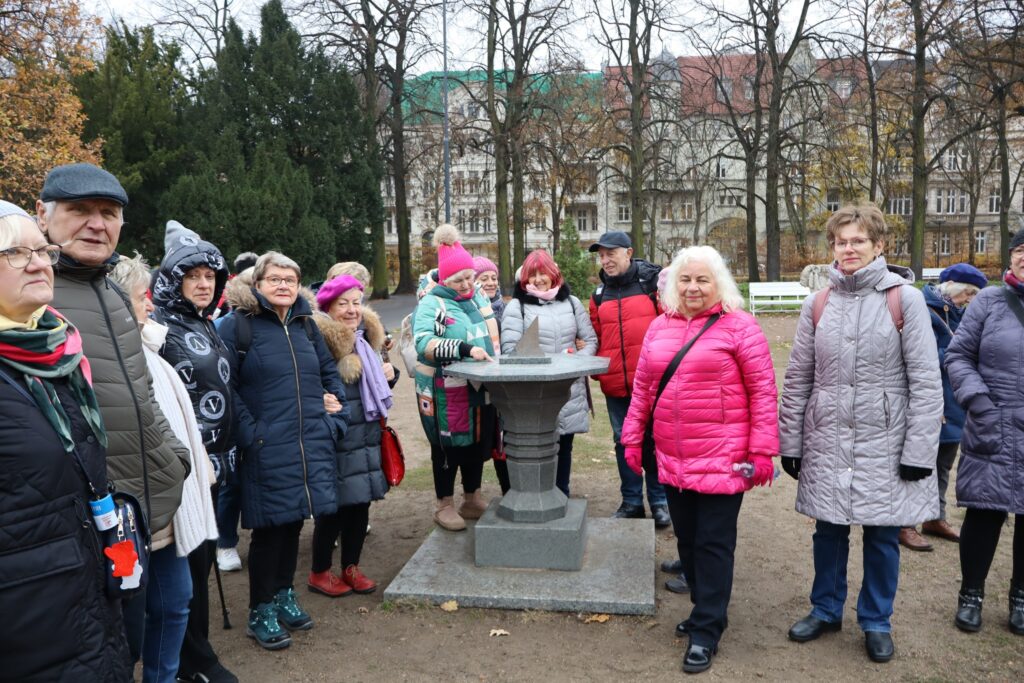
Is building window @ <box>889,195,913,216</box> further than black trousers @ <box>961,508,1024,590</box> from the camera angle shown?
Yes

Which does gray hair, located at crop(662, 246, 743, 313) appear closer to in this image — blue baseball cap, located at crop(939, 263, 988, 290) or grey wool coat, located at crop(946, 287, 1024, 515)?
grey wool coat, located at crop(946, 287, 1024, 515)

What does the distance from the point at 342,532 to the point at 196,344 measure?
1.65 m

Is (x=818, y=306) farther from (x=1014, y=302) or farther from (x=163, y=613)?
(x=163, y=613)

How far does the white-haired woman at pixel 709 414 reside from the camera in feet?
11.5

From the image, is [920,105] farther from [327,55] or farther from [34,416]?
[34,416]

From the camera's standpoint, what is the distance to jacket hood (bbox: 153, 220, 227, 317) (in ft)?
10.9

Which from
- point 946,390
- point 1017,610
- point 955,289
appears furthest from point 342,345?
point 955,289

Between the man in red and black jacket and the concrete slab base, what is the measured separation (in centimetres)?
79

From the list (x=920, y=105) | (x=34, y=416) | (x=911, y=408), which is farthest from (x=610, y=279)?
(x=920, y=105)

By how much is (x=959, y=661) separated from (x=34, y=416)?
3836 mm

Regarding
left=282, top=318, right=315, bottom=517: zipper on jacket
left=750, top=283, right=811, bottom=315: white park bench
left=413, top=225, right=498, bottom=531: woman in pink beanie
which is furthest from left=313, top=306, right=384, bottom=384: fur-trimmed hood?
left=750, top=283, right=811, bottom=315: white park bench

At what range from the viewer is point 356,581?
15.0 ft

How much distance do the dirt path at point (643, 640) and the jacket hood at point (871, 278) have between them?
5.63 ft

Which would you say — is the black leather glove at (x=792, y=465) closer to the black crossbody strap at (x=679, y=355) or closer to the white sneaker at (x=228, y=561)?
the black crossbody strap at (x=679, y=355)
